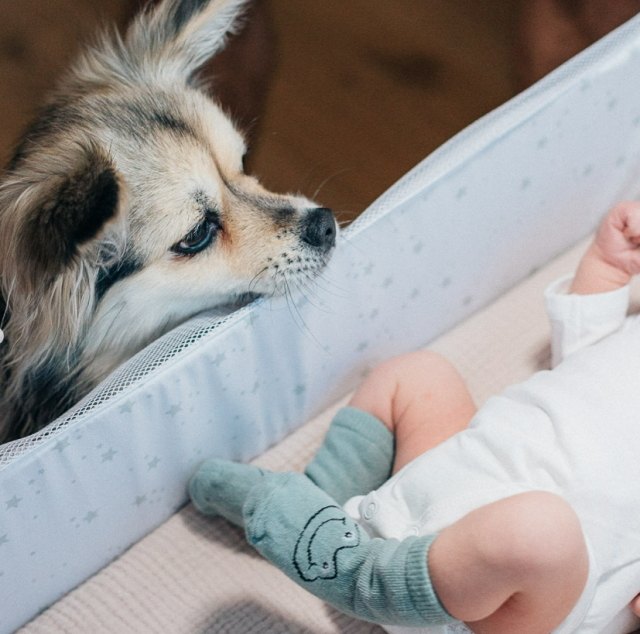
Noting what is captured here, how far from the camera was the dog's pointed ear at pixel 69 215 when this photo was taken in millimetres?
728

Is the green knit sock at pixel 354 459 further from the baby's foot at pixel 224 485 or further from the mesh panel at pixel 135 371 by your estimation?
the mesh panel at pixel 135 371

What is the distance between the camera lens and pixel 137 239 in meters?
0.99

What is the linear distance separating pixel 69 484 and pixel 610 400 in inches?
30.1

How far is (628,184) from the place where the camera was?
4.85 feet

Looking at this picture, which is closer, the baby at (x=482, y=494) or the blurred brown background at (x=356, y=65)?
the baby at (x=482, y=494)

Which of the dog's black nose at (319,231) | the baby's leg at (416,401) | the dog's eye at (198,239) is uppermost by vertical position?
the dog's eye at (198,239)

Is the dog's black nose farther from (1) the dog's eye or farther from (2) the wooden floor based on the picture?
(2) the wooden floor

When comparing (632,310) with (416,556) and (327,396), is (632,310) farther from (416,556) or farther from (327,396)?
(416,556)

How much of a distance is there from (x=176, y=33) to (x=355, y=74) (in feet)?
2.23

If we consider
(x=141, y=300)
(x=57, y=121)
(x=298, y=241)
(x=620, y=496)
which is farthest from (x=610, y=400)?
(x=57, y=121)

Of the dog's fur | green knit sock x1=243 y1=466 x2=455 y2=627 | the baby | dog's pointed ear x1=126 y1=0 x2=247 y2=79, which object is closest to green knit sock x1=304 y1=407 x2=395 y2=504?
the baby

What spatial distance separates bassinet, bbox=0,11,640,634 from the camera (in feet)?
3.21

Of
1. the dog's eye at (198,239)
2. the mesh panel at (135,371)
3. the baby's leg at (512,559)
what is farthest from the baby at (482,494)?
the dog's eye at (198,239)

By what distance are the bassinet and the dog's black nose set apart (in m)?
0.03
